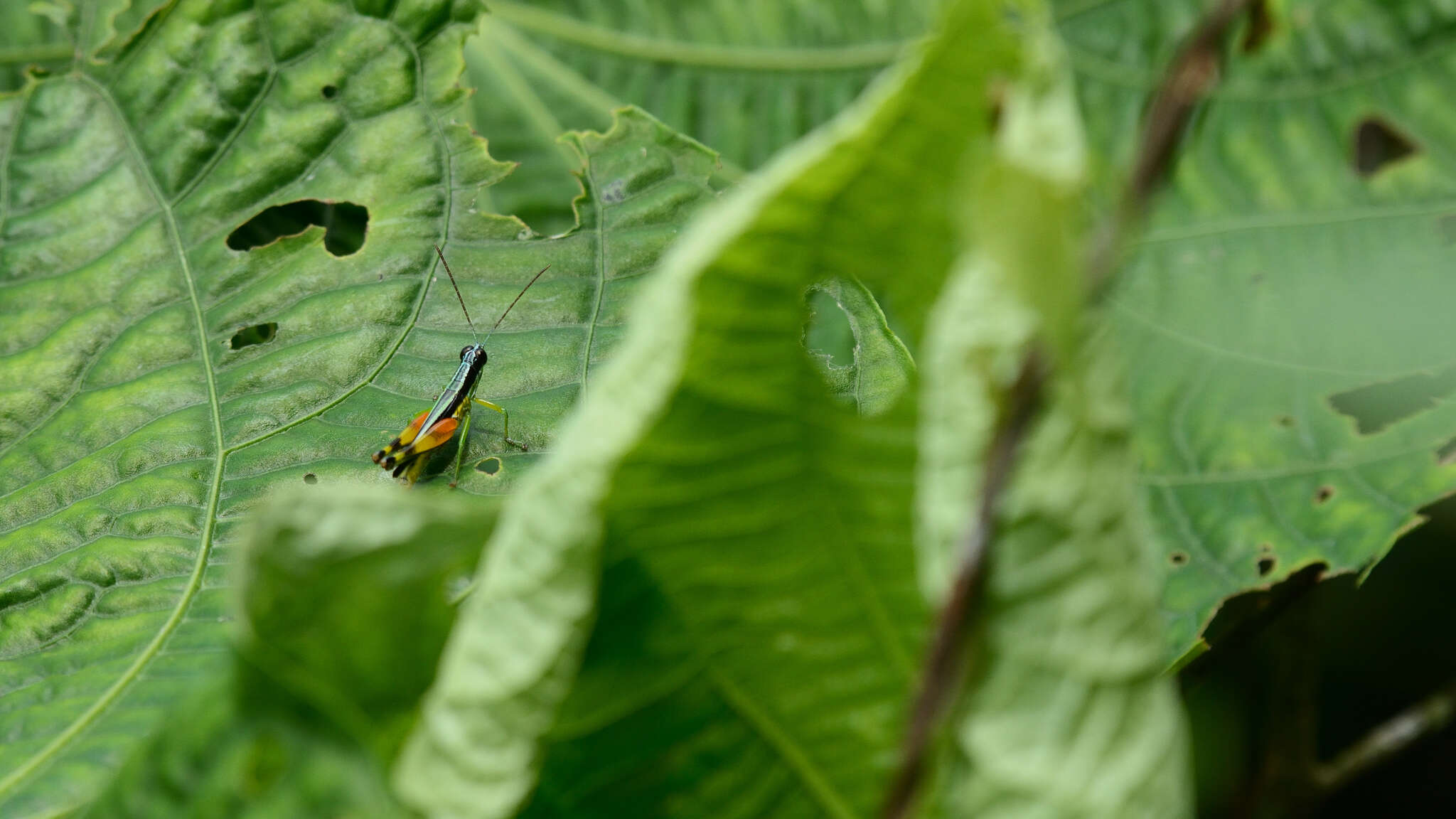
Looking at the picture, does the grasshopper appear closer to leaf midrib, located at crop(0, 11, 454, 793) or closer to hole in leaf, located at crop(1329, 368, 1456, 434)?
leaf midrib, located at crop(0, 11, 454, 793)

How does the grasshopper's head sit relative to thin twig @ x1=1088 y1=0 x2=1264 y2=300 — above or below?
below

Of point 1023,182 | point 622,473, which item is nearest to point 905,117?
point 1023,182

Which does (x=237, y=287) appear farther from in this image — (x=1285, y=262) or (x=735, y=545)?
(x=1285, y=262)

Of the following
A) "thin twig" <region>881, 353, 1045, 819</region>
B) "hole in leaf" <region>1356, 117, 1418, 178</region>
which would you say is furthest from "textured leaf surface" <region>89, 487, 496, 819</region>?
"hole in leaf" <region>1356, 117, 1418, 178</region>

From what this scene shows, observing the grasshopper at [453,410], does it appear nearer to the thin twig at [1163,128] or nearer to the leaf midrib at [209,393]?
the leaf midrib at [209,393]

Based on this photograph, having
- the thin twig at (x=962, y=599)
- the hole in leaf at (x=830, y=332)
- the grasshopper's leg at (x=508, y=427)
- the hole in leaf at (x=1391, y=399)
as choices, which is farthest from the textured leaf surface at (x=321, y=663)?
the hole in leaf at (x=1391, y=399)

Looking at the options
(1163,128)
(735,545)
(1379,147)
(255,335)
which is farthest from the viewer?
(1379,147)

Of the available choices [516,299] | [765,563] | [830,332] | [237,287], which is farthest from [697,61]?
[765,563]
